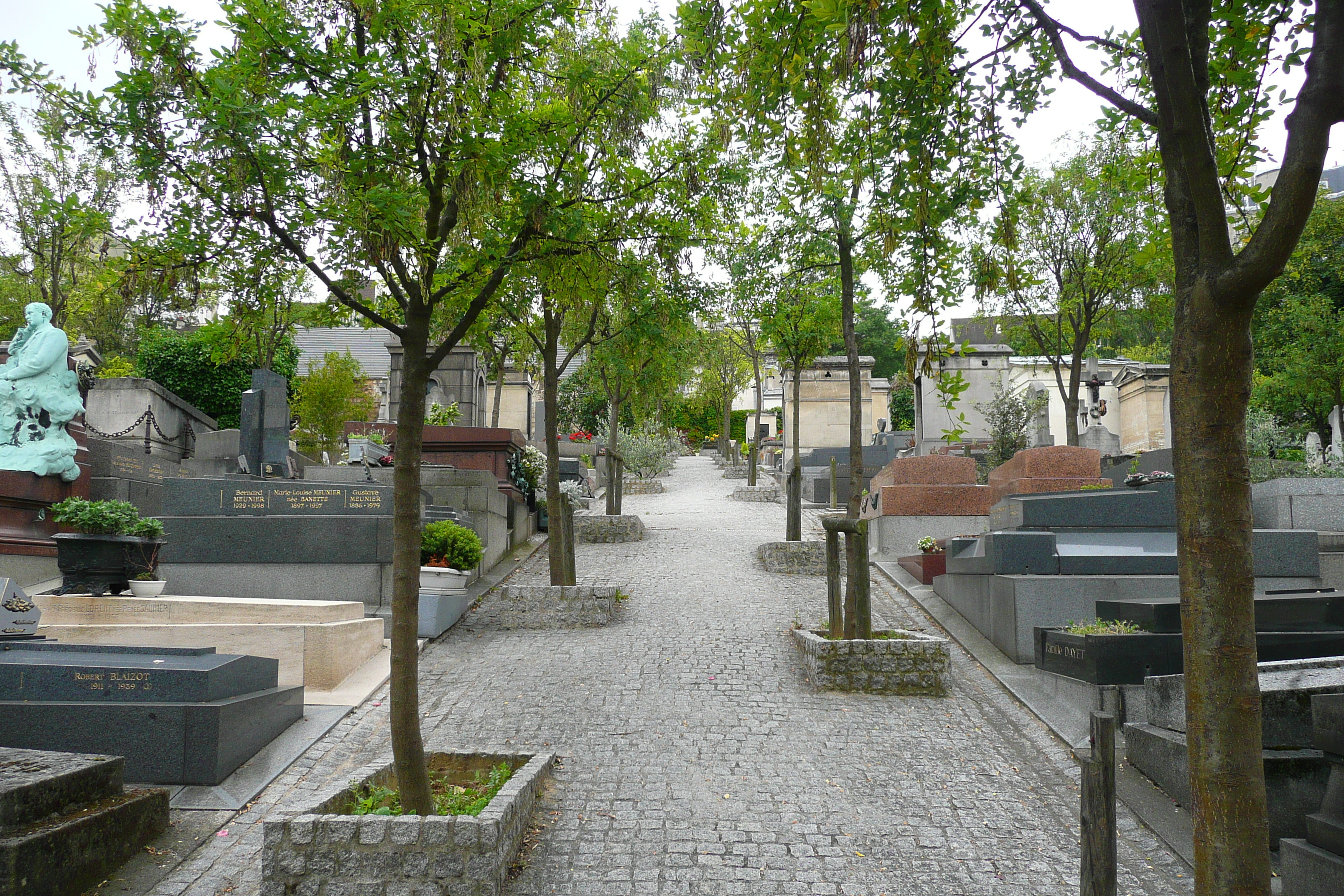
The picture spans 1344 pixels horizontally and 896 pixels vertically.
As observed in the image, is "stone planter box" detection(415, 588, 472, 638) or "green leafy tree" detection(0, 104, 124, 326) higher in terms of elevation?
"green leafy tree" detection(0, 104, 124, 326)

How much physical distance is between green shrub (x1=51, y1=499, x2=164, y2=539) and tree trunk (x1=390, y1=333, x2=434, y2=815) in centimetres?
639

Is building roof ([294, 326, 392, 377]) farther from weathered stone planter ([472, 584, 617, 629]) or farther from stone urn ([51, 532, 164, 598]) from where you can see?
weathered stone planter ([472, 584, 617, 629])

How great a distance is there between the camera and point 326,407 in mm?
25188

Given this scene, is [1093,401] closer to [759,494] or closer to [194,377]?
[759,494]

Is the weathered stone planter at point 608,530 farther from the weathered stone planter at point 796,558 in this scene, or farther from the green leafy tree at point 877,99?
the green leafy tree at point 877,99

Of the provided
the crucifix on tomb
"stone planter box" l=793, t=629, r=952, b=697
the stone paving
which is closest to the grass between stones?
the stone paving

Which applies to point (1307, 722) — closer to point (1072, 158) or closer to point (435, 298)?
point (435, 298)

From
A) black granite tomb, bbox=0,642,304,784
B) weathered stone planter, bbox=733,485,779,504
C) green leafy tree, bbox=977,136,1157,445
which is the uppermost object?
green leafy tree, bbox=977,136,1157,445

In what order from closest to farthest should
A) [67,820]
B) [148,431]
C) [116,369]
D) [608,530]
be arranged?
[67,820] → [608,530] → [148,431] → [116,369]

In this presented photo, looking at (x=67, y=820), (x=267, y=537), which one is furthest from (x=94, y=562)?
(x=67, y=820)

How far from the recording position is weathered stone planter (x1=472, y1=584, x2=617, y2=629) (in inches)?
437

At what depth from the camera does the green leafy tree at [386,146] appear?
5.26 metres

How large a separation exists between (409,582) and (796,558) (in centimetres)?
1006

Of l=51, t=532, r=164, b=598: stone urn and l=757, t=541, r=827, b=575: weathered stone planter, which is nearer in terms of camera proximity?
l=51, t=532, r=164, b=598: stone urn
